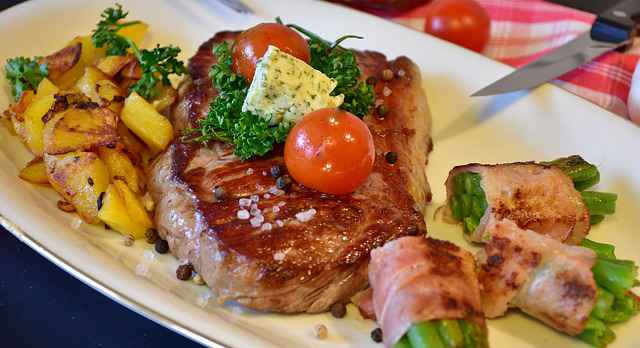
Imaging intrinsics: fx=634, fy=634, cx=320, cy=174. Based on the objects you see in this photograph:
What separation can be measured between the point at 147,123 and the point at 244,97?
71cm

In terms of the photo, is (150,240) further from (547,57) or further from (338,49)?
(547,57)

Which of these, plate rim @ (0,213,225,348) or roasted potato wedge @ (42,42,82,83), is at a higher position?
roasted potato wedge @ (42,42,82,83)

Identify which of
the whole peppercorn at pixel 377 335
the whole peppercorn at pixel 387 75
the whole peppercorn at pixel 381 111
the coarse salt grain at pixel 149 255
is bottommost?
the whole peppercorn at pixel 377 335

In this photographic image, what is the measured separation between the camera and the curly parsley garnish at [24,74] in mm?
4059

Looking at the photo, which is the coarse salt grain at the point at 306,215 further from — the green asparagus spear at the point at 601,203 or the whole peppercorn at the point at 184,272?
the green asparagus spear at the point at 601,203

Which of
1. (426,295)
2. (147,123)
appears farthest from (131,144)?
(426,295)

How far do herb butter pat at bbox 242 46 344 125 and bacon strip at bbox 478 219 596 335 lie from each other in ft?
3.66

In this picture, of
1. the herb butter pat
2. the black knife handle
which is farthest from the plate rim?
the black knife handle

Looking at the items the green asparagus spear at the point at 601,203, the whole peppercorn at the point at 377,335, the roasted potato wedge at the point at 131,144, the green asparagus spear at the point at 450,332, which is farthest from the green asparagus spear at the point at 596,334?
Answer: the roasted potato wedge at the point at 131,144

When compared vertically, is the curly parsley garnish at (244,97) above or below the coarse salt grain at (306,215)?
above

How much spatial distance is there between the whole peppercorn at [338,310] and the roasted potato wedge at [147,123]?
1.46 m

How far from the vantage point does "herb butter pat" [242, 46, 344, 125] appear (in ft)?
10.6

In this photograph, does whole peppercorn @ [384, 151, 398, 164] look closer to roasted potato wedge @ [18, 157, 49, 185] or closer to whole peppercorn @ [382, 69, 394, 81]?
whole peppercorn @ [382, 69, 394, 81]

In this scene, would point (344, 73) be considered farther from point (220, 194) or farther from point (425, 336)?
point (425, 336)
